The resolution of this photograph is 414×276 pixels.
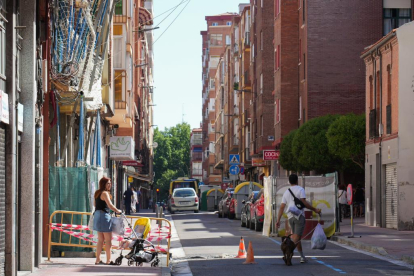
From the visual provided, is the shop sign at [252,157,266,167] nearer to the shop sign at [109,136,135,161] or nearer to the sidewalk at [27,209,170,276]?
the shop sign at [109,136,135,161]

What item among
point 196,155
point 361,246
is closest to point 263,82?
point 361,246

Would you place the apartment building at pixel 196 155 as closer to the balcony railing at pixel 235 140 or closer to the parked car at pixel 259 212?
the balcony railing at pixel 235 140

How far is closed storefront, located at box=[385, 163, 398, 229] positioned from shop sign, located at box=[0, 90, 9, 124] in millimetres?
21680

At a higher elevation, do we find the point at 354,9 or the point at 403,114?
the point at 354,9

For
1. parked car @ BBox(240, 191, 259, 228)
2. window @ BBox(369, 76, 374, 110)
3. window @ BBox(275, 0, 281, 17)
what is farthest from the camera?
window @ BBox(275, 0, 281, 17)

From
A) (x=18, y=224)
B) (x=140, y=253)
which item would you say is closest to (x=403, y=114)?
(x=140, y=253)

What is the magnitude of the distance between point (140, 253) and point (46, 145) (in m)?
2.81

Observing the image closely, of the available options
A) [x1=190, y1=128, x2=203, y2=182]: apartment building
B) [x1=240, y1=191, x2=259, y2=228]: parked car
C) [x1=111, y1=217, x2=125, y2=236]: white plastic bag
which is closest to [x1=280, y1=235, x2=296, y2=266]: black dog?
[x1=111, y1=217, x2=125, y2=236]: white plastic bag

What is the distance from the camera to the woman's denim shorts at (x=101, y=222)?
17.5 metres

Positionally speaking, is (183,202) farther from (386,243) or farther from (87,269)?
(87,269)

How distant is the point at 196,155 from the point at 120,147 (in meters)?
133

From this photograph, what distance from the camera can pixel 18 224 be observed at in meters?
15.4

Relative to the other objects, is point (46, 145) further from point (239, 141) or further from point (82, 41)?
point (239, 141)

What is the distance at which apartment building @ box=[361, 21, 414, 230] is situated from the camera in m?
32.7
